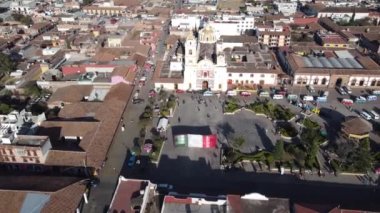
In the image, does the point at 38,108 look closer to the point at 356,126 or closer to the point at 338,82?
the point at 356,126

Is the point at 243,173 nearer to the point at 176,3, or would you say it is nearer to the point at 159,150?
the point at 159,150

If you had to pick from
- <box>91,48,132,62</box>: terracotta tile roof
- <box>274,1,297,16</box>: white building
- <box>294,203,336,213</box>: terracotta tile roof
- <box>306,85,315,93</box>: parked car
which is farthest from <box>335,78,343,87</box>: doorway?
<box>274,1,297,16</box>: white building

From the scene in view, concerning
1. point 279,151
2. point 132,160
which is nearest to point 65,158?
point 132,160

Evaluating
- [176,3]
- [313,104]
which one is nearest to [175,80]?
[313,104]

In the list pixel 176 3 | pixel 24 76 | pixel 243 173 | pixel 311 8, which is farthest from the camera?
pixel 176 3

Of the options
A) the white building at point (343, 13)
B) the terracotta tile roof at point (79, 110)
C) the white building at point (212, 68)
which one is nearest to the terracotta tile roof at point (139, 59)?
the white building at point (212, 68)

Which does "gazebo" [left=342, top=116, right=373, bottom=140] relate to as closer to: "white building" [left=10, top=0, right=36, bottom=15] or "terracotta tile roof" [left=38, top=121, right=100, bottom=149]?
"terracotta tile roof" [left=38, top=121, right=100, bottom=149]

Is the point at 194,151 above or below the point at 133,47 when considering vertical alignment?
below
